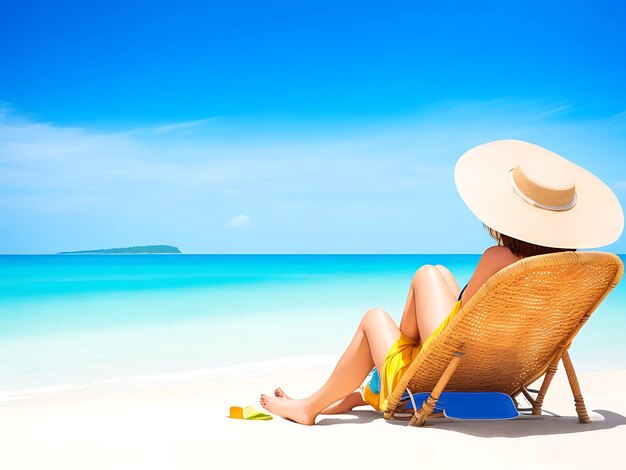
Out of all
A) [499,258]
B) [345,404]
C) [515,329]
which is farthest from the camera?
[345,404]

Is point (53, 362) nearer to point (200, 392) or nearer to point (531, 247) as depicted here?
point (200, 392)

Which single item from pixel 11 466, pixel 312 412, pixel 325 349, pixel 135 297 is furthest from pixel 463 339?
pixel 135 297

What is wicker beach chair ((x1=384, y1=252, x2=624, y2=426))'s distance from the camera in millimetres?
2377

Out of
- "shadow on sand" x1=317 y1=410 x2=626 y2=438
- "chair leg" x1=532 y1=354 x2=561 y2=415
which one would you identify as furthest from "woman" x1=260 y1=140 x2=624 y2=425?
"chair leg" x1=532 y1=354 x2=561 y2=415

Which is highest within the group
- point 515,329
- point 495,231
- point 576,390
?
point 495,231

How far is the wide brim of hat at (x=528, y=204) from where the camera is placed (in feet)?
7.92

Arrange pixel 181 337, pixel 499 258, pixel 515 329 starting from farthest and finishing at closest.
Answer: pixel 181 337 < pixel 515 329 < pixel 499 258

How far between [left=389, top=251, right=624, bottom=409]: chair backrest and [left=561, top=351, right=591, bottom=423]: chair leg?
0.18 ft

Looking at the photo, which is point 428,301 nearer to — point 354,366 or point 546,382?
point 354,366

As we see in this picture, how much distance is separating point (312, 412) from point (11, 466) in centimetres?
121

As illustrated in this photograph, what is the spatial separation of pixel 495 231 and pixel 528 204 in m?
0.16

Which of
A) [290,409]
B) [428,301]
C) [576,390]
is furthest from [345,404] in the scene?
[576,390]

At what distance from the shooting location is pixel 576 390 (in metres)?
2.85

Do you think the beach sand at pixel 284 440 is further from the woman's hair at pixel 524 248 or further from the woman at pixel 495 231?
the woman's hair at pixel 524 248
